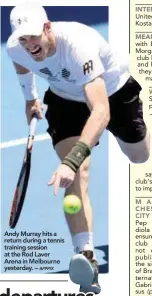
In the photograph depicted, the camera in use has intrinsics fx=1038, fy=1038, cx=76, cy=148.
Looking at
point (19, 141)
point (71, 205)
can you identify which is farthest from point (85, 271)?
point (19, 141)

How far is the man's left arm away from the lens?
4.31m

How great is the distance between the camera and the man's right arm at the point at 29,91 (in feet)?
17.1

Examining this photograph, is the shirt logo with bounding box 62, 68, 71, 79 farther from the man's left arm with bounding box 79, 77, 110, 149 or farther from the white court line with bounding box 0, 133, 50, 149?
the white court line with bounding box 0, 133, 50, 149

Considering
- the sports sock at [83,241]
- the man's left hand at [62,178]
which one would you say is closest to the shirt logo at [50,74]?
the sports sock at [83,241]

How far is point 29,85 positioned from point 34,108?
0.12m

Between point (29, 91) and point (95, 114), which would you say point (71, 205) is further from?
point (29, 91)

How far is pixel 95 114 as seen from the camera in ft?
14.3

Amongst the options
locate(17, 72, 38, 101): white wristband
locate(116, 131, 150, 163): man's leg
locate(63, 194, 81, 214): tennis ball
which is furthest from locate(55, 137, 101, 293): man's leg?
locate(116, 131, 150, 163): man's leg

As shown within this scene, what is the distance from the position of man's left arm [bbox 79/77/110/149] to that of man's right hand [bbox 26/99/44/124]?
27.1 inches

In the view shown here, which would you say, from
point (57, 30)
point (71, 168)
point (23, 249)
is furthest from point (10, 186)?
point (71, 168)

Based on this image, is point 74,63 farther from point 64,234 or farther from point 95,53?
point 64,234

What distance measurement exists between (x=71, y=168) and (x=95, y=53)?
2.44 ft

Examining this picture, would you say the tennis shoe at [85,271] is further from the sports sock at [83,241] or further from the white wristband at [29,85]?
the white wristband at [29,85]

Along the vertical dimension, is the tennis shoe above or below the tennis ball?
below
